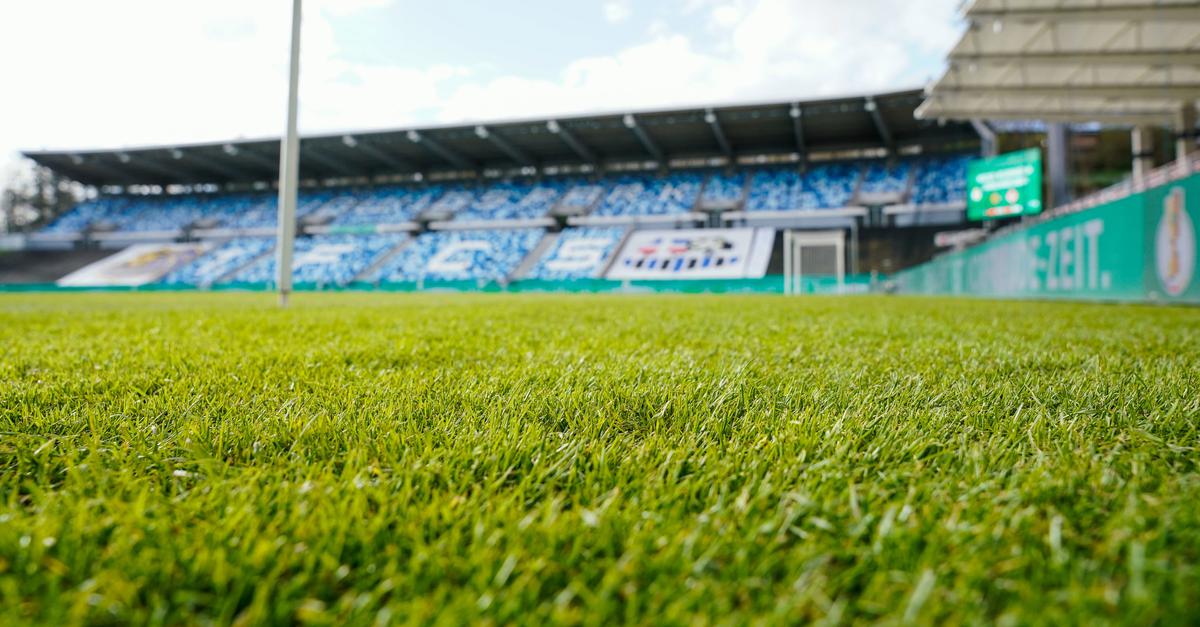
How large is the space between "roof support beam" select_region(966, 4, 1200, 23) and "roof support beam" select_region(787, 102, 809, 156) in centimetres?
1801

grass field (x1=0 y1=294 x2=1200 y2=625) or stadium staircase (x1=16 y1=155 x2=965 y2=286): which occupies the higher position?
stadium staircase (x1=16 y1=155 x2=965 y2=286)

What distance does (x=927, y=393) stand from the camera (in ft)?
5.00

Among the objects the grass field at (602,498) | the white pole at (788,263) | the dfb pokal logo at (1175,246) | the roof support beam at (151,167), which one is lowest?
the grass field at (602,498)

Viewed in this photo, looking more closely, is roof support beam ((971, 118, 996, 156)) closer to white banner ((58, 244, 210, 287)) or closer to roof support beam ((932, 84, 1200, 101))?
roof support beam ((932, 84, 1200, 101))

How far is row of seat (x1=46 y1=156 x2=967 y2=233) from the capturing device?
2888 cm

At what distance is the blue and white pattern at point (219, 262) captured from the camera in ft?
105

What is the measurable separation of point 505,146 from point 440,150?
11.8 ft

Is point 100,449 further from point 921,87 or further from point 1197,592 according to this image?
point 921,87

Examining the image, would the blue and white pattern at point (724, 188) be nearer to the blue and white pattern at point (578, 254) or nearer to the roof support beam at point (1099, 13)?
the blue and white pattern at point (578, 254)

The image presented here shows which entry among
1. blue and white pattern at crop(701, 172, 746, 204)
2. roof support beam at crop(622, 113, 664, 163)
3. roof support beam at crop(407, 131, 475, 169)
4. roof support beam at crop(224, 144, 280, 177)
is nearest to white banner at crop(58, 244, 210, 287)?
roof support beam at crop(224, 144, 280, 177)

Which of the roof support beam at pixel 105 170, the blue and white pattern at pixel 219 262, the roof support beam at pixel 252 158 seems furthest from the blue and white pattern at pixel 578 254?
the roof support beam at pixel 105 170

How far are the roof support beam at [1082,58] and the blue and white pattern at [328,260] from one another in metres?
26.7

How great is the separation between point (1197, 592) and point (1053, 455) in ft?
1.61

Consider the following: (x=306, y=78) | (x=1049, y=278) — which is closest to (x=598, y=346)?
(x=306, y=78)
